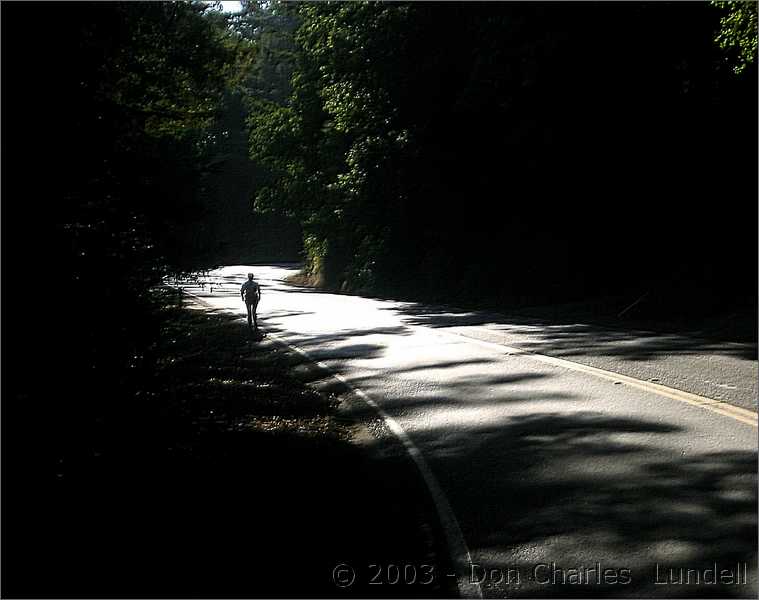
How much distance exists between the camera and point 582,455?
934cm

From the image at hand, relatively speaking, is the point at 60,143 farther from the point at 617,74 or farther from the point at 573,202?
the point at 573,202

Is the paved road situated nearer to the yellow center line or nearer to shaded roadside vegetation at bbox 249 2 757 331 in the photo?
the yellow center line

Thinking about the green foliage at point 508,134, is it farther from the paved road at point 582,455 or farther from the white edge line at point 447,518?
the white edge line at point 447,518

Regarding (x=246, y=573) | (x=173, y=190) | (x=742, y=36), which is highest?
(x=742, y=36)

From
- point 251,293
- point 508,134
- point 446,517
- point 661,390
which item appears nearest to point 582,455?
point 446,517

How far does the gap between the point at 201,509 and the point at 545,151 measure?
22639 mm

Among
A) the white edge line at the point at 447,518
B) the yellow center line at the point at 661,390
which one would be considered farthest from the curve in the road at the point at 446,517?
the yellow center line at the point at 661,390

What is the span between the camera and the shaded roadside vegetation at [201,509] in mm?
6449

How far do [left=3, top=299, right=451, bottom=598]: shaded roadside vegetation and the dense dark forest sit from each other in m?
0.10

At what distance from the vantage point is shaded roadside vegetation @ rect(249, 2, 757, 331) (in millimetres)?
25016

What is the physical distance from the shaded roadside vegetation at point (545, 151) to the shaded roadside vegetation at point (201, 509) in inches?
426

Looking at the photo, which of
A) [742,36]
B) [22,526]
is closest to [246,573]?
[22,526]

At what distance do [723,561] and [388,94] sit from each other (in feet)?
100

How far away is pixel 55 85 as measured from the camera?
27.5 feet
